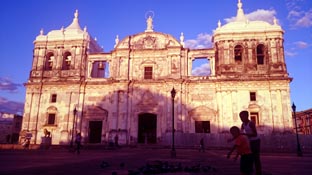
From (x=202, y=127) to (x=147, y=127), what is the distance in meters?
4.87

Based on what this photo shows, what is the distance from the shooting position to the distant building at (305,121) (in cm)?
3725

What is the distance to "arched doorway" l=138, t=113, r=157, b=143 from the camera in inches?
943

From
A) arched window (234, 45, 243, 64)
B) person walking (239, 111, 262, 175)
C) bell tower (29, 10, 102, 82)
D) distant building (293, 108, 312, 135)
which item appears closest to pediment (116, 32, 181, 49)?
bell tower (29, 10, 102, 82)

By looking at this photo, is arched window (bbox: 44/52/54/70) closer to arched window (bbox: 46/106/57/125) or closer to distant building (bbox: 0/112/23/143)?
arched window (bbox: 46/106/57/125)

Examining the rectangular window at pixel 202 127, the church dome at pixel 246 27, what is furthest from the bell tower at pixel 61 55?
the church dome at pixel 246 27

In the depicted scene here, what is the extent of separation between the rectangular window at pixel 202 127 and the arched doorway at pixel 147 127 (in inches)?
146

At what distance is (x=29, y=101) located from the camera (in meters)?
25.8

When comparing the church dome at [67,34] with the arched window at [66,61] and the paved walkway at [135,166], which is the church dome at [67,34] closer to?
the arched window at [66,61]

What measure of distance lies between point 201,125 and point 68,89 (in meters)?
12.8

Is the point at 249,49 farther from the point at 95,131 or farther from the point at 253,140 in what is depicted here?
the point at 253,140

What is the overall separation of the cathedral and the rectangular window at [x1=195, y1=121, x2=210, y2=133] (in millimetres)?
85

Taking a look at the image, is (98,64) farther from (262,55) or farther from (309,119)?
(309,119)

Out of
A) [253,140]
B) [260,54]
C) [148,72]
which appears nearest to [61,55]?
[148,72]

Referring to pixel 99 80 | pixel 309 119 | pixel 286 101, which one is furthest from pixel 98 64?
pixel 309 119
